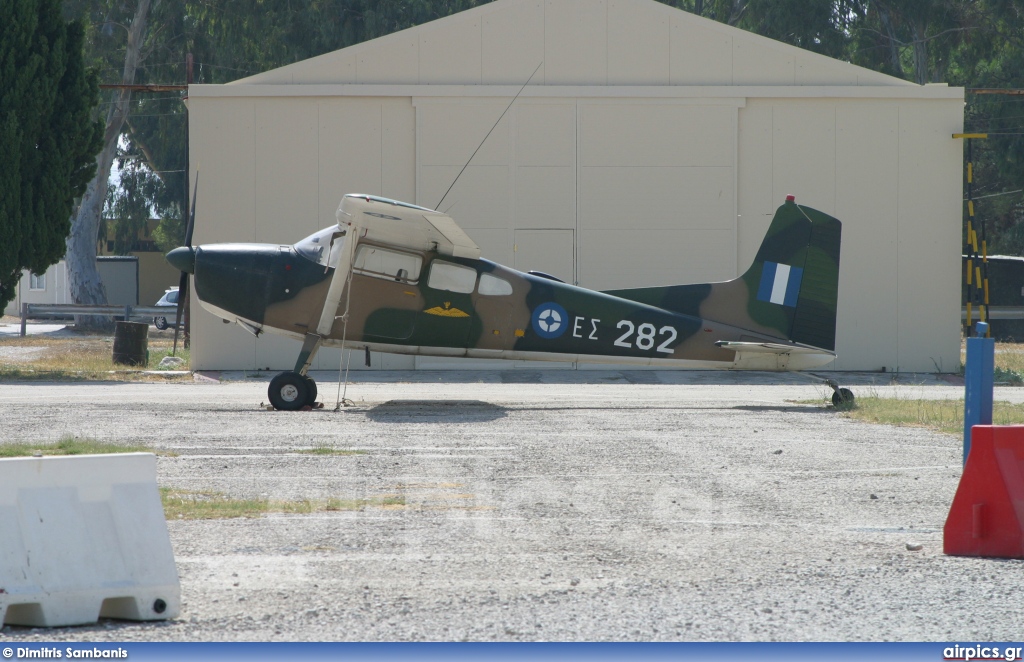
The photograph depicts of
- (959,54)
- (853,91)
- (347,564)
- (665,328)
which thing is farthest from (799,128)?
(959,54)

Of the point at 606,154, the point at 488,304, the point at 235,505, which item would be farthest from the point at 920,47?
the point at 235,505

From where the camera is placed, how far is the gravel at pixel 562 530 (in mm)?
4340

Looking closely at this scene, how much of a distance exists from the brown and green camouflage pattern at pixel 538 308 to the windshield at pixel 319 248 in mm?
78

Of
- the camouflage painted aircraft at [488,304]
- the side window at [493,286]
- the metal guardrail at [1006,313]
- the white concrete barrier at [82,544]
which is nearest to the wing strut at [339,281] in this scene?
the camouflage painted aircraft at [488,304]

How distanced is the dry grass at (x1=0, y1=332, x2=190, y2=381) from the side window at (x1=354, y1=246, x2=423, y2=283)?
22.7 feet

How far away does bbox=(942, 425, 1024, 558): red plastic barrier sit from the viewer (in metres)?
5.51

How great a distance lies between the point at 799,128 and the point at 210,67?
28.8m

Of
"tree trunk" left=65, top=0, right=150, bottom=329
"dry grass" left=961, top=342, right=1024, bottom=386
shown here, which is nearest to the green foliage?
"tree trunk" left=65, top=0, right=150, bottom=329

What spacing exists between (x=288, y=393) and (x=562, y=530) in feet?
23.1

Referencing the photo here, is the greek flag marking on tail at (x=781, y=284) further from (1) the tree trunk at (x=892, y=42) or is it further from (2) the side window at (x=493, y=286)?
(1) the tree trunk at (x=892, y=42)

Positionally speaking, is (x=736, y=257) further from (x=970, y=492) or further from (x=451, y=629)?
(x=451, y=629)

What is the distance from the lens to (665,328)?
13234 millimetres

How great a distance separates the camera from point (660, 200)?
19.5 meters

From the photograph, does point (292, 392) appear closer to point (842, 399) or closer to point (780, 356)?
point (780, 356)
